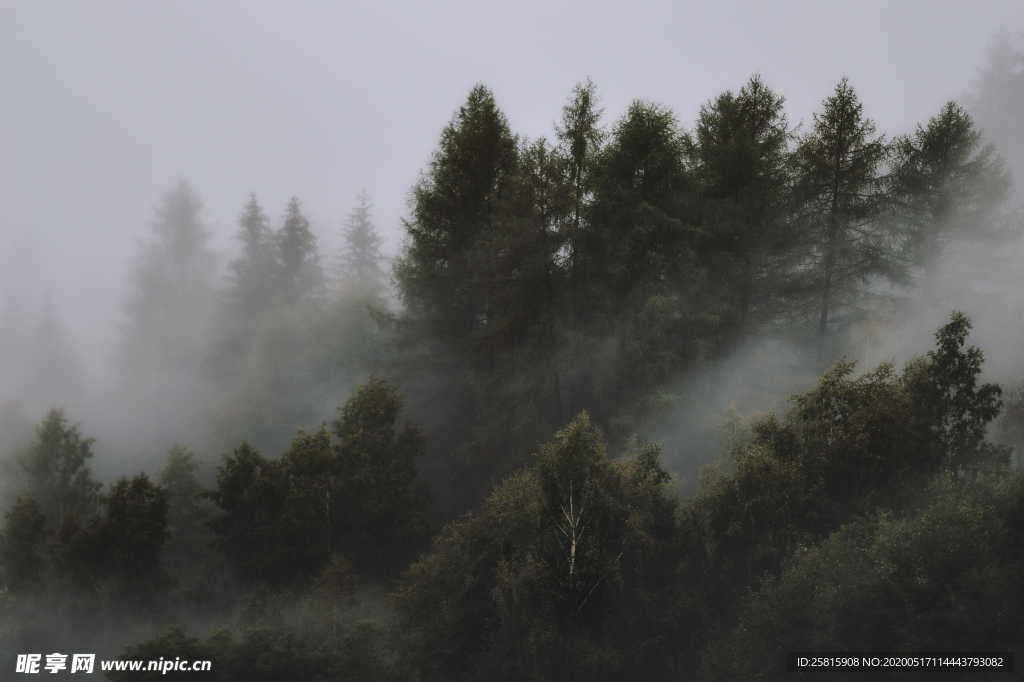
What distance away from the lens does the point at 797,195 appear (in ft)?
79.1

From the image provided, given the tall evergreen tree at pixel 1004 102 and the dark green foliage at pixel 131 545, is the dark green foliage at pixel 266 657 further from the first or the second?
the tall evergreen tree at pixel 1004 102

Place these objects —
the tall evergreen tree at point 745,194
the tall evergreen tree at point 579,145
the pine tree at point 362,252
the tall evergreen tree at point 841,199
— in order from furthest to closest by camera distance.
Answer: the pine tree at point 362,252 → the tall evergreen tree at point 579,145 → the tall evergreen tree at point 841,199 → the tall evergreen tree at point 745,194

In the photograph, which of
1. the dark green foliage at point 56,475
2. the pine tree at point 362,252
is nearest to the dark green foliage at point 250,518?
the dark green foliage at point 56,475

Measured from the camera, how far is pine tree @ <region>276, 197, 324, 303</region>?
164ft

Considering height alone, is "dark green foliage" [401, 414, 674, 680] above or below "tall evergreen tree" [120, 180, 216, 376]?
below

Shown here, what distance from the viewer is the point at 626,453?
20.2 meters

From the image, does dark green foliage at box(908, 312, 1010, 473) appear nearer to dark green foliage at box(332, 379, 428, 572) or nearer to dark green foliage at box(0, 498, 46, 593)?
dark green foliage at box(332, 379, 428, 572)

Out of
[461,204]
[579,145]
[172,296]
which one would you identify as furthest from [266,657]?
[172,296]

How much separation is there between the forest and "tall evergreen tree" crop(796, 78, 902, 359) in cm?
11

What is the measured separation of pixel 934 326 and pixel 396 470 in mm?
20724

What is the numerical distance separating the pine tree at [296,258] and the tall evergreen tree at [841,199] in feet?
118

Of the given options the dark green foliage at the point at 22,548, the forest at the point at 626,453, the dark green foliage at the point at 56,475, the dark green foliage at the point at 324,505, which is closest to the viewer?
the forest at the point at 626,453

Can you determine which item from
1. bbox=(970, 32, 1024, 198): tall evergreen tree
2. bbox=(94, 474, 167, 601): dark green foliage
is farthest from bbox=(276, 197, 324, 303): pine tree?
bbox=(970, 32, 1024, 198): tall evergreen tree

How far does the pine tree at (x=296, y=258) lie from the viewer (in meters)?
50.0
